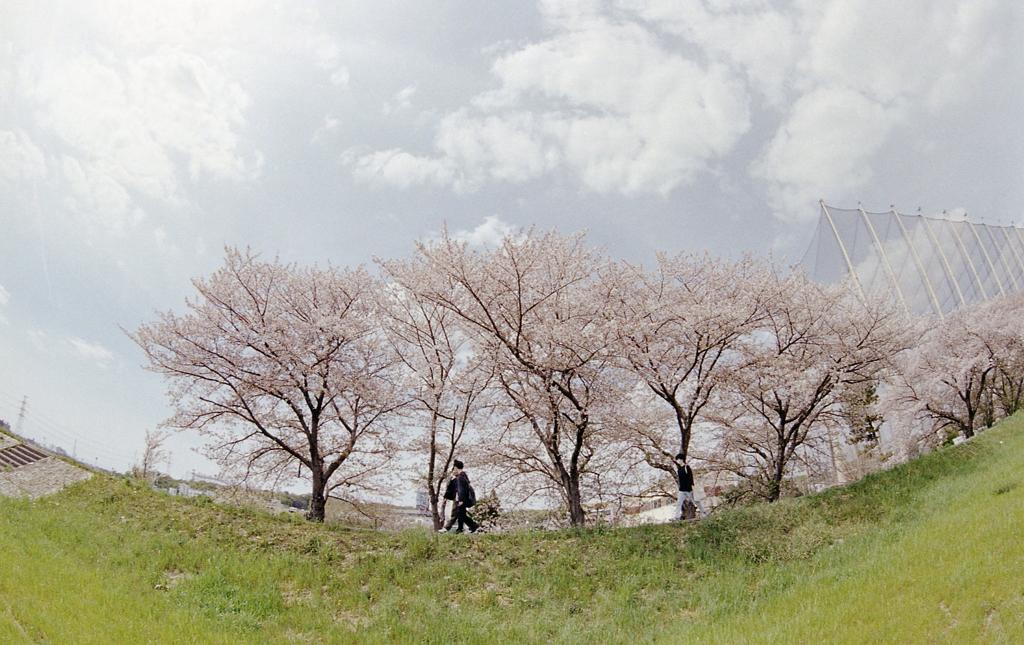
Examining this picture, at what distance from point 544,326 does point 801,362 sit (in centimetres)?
827

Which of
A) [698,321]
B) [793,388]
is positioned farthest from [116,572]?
[793,388]

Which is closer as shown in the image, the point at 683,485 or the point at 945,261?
the point at 683,485

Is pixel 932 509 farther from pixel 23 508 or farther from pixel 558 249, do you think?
pixel 23 508

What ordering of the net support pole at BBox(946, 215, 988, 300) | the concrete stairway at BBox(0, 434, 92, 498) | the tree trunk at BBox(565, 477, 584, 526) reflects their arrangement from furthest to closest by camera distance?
the net support pole at BBox(946, 215, 988, 300)
the tree trunk at BBox(565, 477, 584, 526)
the concrete stairway at BBox(0, 434, 92, 498)

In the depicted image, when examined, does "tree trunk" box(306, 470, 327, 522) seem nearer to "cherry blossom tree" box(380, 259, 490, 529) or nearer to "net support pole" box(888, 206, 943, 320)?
"cherry blossom tree" box(380, 259, 490, 529)

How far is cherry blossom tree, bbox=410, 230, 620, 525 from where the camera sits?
1342 centimetres

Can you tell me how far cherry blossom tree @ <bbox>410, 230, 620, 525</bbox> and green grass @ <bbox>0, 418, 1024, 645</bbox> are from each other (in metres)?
3.01

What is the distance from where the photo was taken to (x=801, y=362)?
1659 centimetres

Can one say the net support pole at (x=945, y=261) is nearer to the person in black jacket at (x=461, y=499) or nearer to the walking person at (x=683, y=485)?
the walking person at (x=683, y=485)

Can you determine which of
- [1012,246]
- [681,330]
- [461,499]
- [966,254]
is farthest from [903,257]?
[461,499]

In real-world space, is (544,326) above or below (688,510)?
above

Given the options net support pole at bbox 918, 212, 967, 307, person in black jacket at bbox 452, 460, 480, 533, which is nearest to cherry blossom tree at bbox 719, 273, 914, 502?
person in black jacket at bbox 452, 460, 480, 533

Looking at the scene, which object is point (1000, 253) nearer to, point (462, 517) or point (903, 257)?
point (903, 257)

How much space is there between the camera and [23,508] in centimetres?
1138
